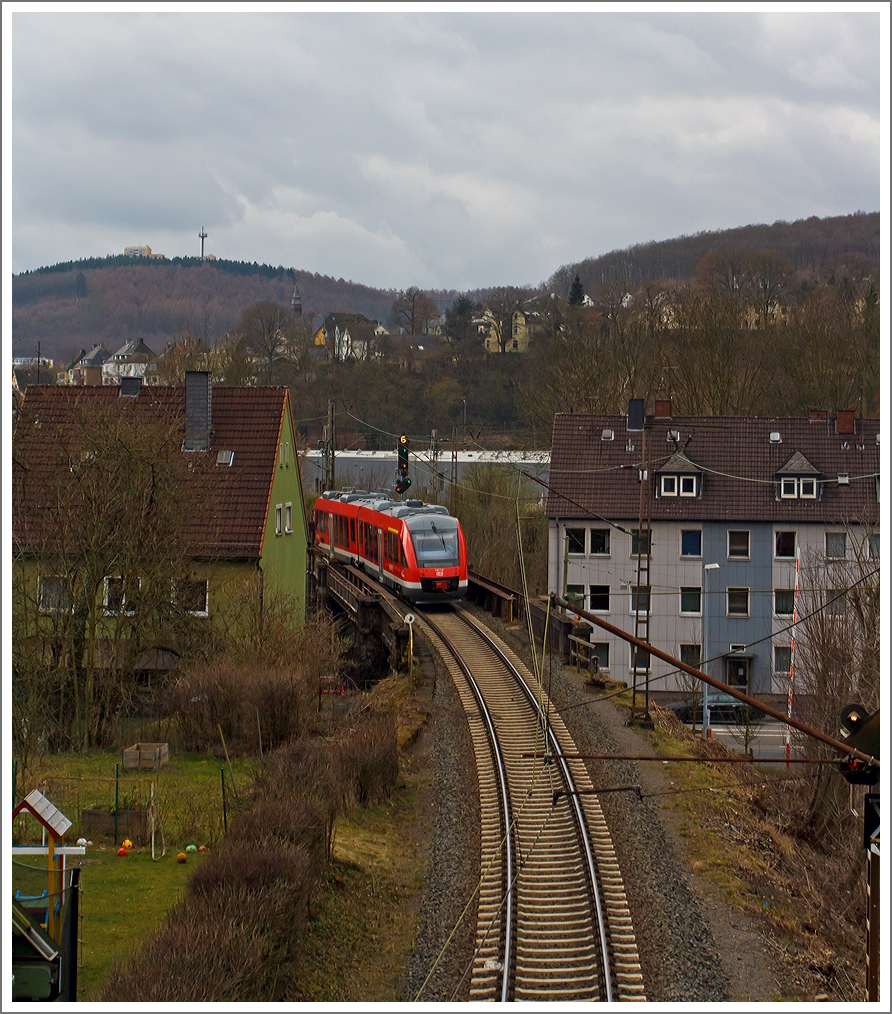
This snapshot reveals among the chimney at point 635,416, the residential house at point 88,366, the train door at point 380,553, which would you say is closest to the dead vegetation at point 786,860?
the train door at point 380,553

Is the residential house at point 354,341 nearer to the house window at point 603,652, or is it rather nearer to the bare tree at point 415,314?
the bare tree at point 415,314

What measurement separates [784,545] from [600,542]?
20.7 feet

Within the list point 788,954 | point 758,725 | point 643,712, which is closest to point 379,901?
point 788,954

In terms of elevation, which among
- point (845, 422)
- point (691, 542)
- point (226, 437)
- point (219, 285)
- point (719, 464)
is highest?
point (219, 285)

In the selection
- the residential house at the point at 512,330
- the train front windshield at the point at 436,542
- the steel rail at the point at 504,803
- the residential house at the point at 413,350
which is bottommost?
the steel rail at the point at 504,803

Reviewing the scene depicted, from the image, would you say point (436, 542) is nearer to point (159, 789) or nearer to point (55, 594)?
point (55, 594)

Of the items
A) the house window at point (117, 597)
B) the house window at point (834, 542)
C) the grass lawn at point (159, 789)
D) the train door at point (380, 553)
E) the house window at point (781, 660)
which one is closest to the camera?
the grass lawn at point (159, 789)

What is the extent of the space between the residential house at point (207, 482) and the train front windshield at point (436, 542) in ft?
11.6

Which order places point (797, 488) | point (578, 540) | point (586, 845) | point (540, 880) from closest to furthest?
point (540, 880)
point (586, 845)
point (578, 540)
point (797, 488)

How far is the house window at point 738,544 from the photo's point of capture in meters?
37.6

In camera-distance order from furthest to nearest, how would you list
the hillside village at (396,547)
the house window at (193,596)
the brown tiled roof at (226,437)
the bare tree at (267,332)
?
1. the bare tree at (267,332)
2. the brown tiled roof at (226,437)
3. the house window at (193,596)
4. the hillside village at (396,547)

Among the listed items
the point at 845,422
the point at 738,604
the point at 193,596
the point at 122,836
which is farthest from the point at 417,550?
the point at 845,422

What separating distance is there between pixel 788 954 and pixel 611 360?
3978 cm

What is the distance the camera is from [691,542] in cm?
3794
